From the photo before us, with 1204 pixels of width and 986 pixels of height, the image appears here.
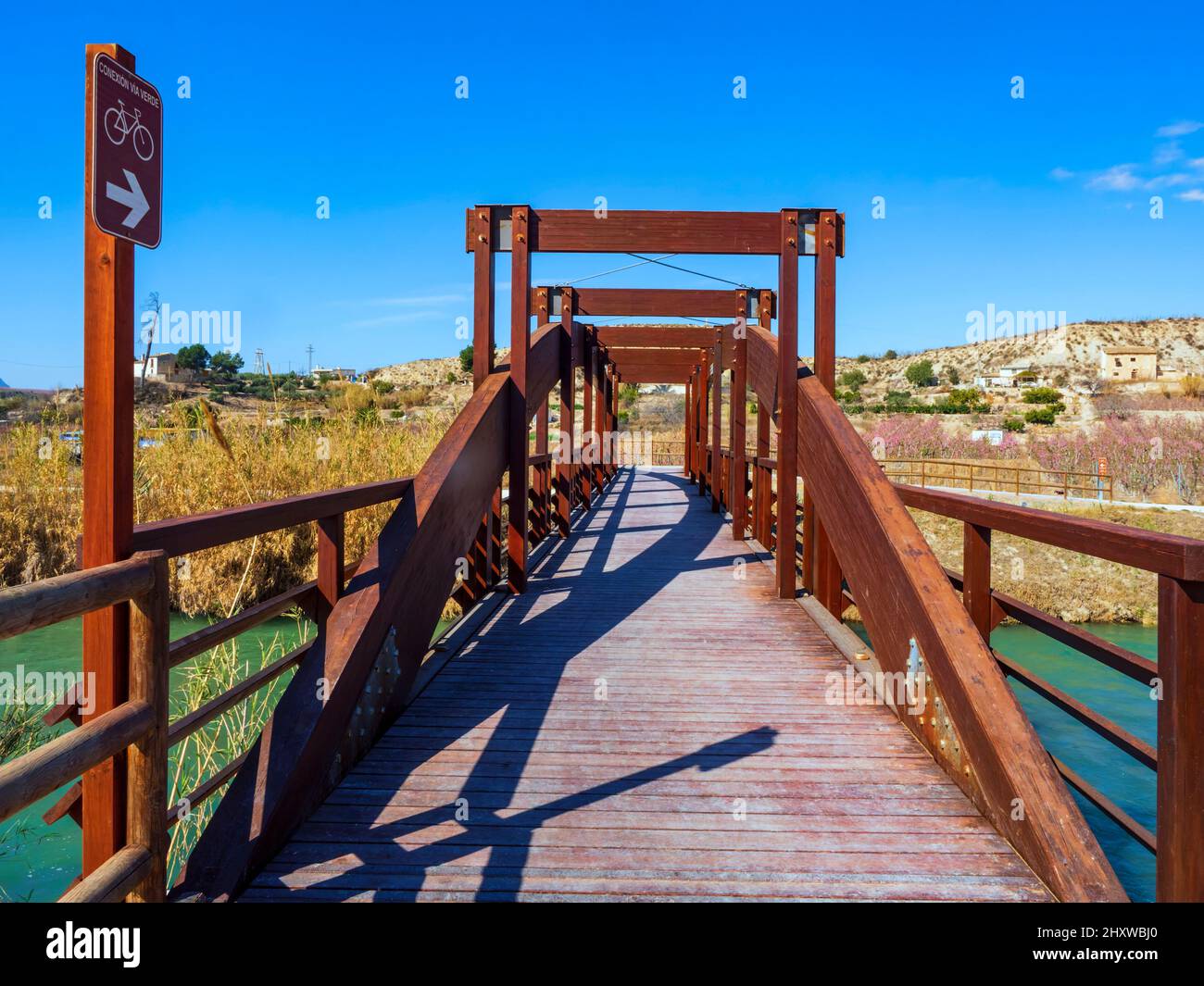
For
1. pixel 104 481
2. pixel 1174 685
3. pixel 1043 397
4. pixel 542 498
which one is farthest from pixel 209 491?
pixel 1043 397

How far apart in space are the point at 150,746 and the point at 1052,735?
878cm

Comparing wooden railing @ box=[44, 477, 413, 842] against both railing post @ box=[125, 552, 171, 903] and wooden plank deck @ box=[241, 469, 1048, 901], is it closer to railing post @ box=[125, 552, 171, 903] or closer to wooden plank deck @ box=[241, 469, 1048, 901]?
railing post @ box=[125, 552, 171, 903]

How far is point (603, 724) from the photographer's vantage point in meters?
3.36

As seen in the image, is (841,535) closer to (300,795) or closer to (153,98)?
(300,795)

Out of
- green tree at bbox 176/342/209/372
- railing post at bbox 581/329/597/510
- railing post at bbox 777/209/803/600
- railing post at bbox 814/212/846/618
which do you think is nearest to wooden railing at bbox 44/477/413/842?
railing post at bbox 777/209/803/600

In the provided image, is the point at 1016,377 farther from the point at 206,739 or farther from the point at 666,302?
the point at 206,739

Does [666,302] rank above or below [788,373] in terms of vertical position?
above

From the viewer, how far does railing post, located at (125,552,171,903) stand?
1.83 m

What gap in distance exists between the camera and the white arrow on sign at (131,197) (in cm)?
169

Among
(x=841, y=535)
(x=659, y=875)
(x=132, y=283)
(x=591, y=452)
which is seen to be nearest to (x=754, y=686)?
(x=841, y=535)

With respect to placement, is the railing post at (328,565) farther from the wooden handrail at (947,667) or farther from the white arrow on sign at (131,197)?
the wooden handrail at (947,667)

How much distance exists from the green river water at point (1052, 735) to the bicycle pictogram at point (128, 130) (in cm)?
244
